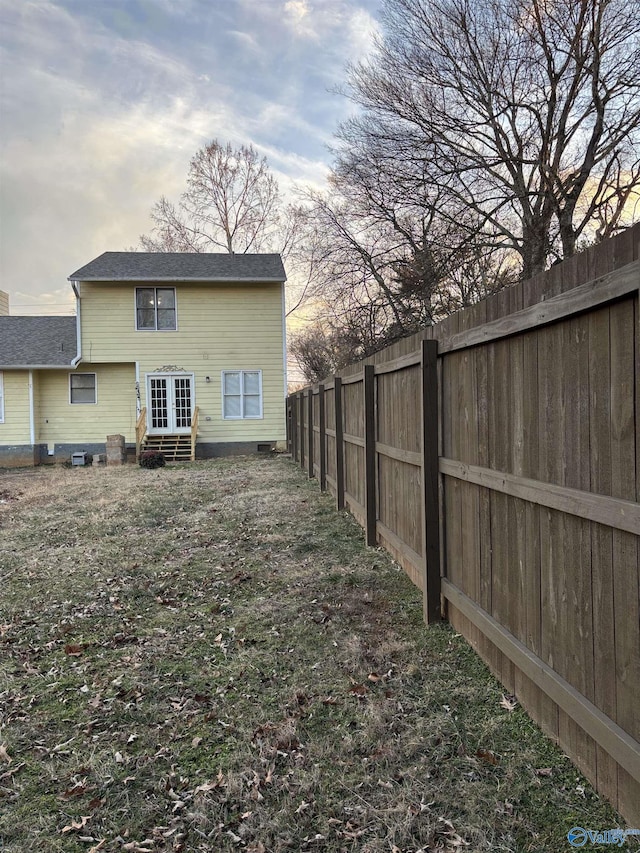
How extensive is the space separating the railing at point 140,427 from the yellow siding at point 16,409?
11.2 ft

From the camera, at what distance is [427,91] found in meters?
12.4

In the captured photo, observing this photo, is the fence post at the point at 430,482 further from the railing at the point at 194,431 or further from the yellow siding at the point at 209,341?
the yellow siding at the point at 209,341

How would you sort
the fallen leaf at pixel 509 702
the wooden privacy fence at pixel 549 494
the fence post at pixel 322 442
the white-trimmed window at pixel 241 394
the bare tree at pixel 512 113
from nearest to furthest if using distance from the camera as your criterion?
the wooden privacy fence at pixel 549 494 < the fallen leaf at pixel 509 702 < the fence post at pixel 322 442 < the bare tree at pixel 512 113 < the white-trimmed window at pixel 241 394

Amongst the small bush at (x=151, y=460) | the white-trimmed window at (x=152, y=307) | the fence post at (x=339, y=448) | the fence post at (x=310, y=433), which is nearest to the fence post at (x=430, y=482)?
the fence post at (x=339, y=448)

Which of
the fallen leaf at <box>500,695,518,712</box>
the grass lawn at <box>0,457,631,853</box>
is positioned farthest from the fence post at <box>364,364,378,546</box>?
the fallen leaf at <box>500,695,518,712</box>

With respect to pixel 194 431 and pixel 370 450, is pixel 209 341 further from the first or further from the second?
pixel 370 450

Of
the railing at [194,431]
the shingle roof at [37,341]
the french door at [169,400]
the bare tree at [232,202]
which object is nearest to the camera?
the railing at [194,431]

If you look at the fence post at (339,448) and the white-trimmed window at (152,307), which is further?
the white-trimmed window at (152,307)

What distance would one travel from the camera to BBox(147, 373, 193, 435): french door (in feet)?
51.9

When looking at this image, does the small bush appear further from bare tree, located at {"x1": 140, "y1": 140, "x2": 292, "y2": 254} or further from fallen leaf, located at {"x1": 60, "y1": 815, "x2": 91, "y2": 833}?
bare tree, located at {"x1": 140, "y1": 140, "x2": 292, "y2": 254}

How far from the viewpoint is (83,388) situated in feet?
53.0

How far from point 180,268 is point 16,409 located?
6.48m

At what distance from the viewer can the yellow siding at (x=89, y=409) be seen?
52.3ft

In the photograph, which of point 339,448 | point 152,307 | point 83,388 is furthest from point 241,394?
point 339,448
